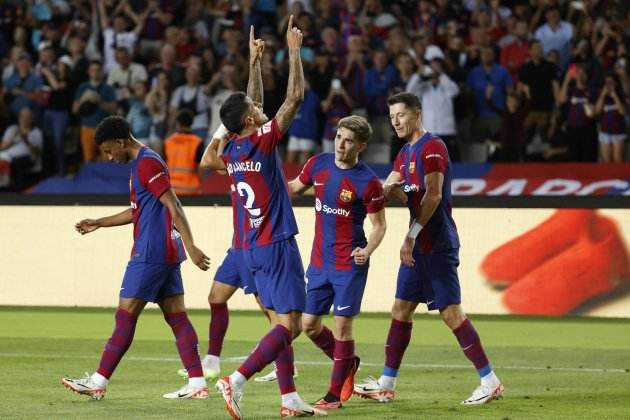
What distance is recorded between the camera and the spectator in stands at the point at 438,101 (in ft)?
66.4

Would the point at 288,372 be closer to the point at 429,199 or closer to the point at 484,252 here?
the point at 429,199

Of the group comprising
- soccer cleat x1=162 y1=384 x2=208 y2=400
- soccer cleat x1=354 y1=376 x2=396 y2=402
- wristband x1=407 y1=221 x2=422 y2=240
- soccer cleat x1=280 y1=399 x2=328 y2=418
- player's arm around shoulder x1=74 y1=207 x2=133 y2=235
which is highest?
wristband x1=407 y1=221 x2=422 y2=240

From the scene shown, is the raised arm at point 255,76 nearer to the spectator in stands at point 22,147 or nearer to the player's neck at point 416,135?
the player's neck at point 416,135

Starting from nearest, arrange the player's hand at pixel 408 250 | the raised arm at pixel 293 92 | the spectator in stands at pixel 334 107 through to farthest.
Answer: the raised arm at pixel 293 92, the player's hand at pixel 408 250, the spectator in stands at pixel 334 107

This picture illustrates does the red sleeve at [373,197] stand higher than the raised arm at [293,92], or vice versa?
the raised arm at [293,92]

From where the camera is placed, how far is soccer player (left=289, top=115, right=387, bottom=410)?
31.4 ft

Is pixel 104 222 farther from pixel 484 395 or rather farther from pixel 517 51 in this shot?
pixel 517 51

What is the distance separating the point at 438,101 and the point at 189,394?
10974 millimetres

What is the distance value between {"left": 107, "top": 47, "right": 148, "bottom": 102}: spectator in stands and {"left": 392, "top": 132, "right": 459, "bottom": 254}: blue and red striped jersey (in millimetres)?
12998

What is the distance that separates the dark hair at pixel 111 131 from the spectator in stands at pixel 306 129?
36.3 feet

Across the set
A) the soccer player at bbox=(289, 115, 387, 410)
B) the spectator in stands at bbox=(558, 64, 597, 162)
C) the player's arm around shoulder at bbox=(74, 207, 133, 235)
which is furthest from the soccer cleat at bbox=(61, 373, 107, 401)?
the spectator in stands at bbox=(558, 64, 597, 162)

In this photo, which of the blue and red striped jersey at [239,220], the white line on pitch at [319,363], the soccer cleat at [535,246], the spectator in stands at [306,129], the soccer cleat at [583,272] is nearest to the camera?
the blue and red striped jersey at [239,220]

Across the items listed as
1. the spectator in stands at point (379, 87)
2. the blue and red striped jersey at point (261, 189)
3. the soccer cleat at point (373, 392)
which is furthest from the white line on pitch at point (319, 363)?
the spectator in stands at point (379, 87)

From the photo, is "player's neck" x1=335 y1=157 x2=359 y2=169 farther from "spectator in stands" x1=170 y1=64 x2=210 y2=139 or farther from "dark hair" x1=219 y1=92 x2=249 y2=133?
"spectator in stands" x1=170 y1=64 x2=210 y2=139
